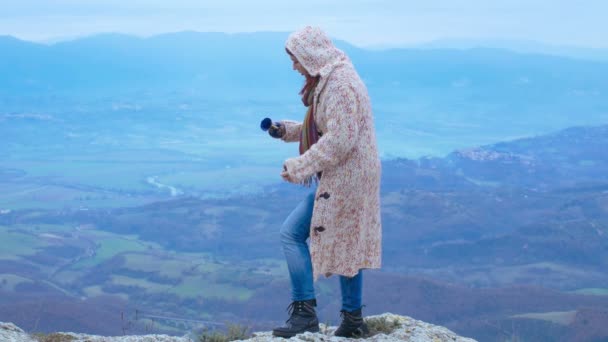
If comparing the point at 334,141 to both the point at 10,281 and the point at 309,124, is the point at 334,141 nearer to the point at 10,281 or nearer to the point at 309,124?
the point at 309,124

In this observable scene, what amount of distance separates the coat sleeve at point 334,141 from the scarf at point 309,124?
36cm

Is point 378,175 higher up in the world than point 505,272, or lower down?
higher up

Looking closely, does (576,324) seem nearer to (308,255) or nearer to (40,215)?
(308,255)

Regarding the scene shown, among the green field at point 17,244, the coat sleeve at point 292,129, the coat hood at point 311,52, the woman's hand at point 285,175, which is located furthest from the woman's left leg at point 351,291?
the green field at point 17,244

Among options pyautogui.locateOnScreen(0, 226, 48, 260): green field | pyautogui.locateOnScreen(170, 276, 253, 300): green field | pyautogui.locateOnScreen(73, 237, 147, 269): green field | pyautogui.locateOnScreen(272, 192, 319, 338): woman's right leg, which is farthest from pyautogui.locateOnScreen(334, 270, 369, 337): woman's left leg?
pyautogui.locateOnScreen(0, 226, 48, 260): green field

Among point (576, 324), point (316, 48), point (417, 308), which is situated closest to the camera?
point (316, 48)

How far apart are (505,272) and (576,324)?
3739 cm

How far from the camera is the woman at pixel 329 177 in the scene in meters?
6.26

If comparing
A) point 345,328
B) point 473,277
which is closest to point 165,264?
point 473,277

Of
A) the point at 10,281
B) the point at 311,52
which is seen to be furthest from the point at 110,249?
the point at 311,52

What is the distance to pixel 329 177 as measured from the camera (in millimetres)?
6418

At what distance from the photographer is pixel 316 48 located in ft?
21.4

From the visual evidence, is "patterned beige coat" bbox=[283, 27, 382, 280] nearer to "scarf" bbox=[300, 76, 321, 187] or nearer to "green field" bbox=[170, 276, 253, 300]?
"scarf" bbox=[300, 76, 321, 187]

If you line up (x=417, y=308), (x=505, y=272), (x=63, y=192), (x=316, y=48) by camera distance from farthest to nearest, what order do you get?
(x=63, y=192)
(x=505, y=272)
(x=417, y=308)
(x=316, y=48)
